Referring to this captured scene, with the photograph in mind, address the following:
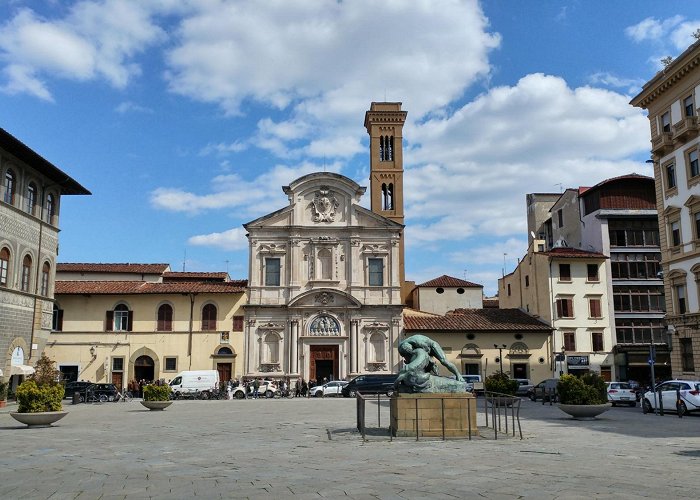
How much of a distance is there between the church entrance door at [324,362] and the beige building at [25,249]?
61.9 ft

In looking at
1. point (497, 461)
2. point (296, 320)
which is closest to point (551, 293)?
point (296, 320)

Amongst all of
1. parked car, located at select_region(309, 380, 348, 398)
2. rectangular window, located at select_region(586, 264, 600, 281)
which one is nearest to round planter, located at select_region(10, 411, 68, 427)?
parked car, located at select_region(309, 380, 348, 398)

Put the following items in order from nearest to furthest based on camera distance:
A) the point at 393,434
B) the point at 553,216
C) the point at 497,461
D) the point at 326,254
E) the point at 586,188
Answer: the point at 497,461
the point at 393,434
the point at 326,254
the point at 586,188
the point at 553,216

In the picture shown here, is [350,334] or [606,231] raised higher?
[606,231]

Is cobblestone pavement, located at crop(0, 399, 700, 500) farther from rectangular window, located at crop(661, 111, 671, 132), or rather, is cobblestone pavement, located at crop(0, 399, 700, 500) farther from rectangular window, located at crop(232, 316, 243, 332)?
rectangular window, located at crop(232, 316, 243, 332)

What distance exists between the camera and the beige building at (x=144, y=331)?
48.5 metres

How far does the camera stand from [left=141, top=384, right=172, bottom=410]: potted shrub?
29.5m

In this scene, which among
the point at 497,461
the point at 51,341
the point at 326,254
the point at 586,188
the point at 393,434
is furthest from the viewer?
the point at 586,188

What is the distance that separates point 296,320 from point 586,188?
27.6 metres

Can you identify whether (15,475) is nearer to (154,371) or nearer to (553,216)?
(154,371)

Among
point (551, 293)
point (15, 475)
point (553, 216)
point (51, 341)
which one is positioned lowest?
point (15, 475)

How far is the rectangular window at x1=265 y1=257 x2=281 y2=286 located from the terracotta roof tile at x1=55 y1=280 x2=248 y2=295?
6.54 feet

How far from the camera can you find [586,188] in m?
56.9

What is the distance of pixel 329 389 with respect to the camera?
1754 inches
